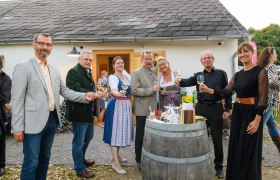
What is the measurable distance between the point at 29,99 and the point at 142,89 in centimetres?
168

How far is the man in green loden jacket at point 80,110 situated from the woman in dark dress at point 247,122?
1996 mm

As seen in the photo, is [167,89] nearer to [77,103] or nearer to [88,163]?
[77,103]

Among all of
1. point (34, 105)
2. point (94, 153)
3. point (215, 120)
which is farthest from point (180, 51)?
point (34, 105)

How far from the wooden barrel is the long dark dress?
0.62 m

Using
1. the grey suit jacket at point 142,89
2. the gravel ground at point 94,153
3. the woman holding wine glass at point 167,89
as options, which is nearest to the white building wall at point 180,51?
the gravel ground at point 94,153

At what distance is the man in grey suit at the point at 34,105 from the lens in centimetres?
291

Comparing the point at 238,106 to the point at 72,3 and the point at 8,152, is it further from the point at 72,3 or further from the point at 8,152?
the point at 72,3

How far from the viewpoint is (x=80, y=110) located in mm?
3850

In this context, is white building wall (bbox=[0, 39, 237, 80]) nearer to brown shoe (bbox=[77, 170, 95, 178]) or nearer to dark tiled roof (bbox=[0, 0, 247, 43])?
dark tiled roof (bbox=[0, 0, 247, 43])

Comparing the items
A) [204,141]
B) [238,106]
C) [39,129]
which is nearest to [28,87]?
[39,129]

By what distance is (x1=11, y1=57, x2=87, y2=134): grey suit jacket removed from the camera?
2902 millimetres

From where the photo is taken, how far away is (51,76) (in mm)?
3262

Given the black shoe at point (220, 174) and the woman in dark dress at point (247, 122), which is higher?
the woman in dark dress at point (247, 122)

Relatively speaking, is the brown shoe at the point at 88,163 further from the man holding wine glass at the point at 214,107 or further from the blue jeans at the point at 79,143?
the man holding wine glass at the point at 214,107
